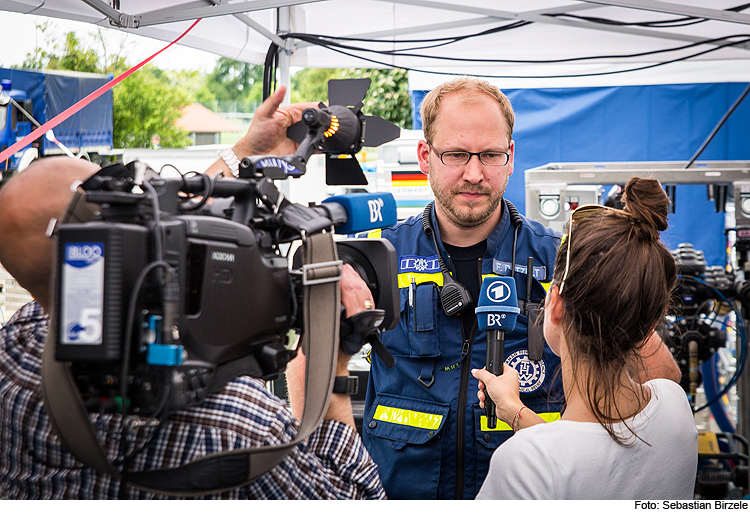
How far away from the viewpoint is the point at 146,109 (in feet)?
44.9

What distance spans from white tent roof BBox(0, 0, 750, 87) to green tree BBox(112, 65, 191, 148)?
32.7ft

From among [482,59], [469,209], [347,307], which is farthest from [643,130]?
[347,307]

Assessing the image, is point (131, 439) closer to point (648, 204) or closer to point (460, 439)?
point (460, 439)

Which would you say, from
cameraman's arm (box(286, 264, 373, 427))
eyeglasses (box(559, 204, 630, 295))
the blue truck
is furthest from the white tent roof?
cameraman's arm (box(286, 264, 373, 427))

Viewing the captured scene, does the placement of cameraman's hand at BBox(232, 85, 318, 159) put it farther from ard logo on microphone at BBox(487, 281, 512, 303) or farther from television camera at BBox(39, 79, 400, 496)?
ard logo on microphone at BBox(487, 281, 512, 303)

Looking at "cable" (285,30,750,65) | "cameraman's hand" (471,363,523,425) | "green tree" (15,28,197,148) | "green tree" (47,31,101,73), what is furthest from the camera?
"green tree" (15,28,197,148)

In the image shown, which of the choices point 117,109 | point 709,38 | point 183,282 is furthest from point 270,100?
point 117,109

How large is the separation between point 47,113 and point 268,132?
2.60 metres

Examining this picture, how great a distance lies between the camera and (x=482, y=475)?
1651 mm

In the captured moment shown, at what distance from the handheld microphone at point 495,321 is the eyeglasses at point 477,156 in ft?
1.34

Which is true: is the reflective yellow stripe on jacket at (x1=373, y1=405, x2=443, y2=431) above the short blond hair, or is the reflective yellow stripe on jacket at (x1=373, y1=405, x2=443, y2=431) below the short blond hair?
below

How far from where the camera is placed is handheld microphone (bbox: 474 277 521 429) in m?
1.51

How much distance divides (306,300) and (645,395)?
2.41 ft

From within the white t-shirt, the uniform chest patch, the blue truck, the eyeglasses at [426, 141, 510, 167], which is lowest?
the white t-shirt
